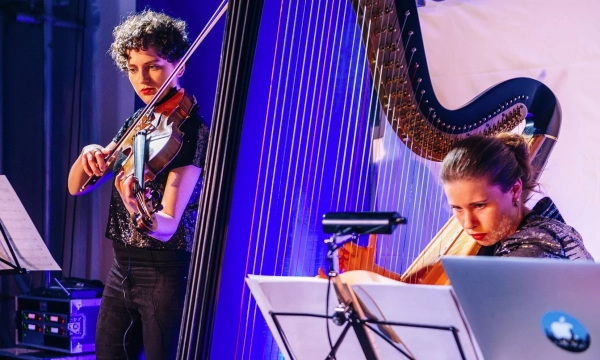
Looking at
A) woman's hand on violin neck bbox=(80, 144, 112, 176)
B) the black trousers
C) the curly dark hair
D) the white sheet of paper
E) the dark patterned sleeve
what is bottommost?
the black trousers

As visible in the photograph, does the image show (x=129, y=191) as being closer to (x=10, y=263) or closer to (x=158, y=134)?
(x=158, y=134)

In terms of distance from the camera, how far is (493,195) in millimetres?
1940

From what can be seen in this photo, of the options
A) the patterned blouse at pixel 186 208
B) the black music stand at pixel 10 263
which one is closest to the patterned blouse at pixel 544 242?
the patterned blouse at pixel 186 208

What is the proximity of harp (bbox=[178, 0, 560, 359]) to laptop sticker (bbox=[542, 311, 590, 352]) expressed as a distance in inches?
23.9

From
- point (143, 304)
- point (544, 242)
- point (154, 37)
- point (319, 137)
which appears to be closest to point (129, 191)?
point (143, 304)

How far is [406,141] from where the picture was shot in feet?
7.46

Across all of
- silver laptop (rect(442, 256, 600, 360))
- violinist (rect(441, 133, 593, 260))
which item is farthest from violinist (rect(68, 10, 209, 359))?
silver laptop (rect(442, 256, 600, 360))

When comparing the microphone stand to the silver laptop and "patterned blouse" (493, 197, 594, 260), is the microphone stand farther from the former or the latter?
"patterned blouse" (493, 197, 594, 260)

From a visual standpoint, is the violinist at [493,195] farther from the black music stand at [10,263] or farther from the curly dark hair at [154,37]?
the black music stand at [10,263]

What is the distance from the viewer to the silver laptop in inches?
45.1

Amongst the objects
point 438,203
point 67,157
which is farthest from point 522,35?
point 67,157

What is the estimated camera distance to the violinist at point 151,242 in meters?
2.29

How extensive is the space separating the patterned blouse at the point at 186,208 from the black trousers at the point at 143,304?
0.03 m

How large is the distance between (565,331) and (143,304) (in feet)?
4.75
